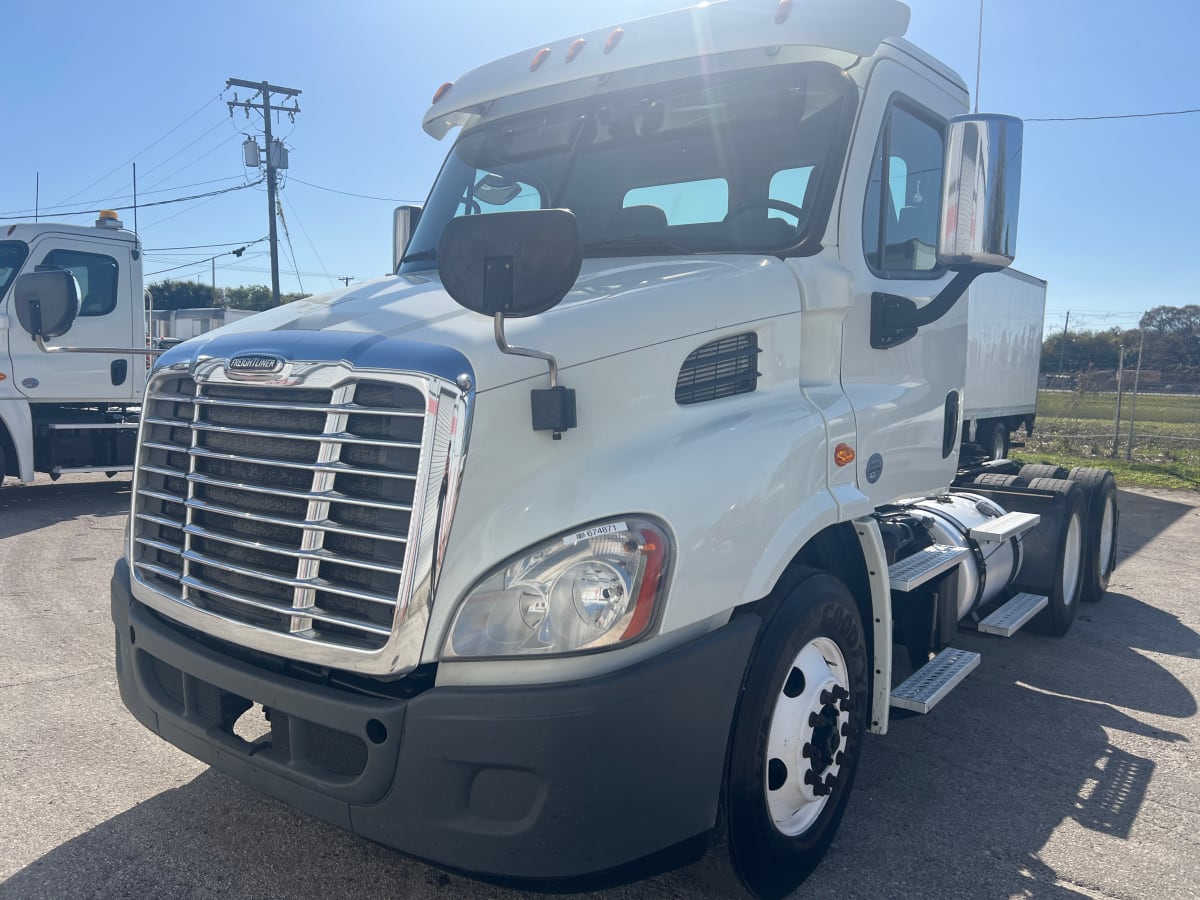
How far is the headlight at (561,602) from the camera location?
236cm

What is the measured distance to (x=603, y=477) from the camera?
2.49m

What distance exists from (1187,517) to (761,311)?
10.0 m

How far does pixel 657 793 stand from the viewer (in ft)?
7.93

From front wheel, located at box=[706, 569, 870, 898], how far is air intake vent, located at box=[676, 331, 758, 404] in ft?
2.05

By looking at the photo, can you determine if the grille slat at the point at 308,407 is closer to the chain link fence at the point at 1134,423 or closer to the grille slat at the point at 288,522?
the grille slat at the point at 288,522

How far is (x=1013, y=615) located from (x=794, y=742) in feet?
9.42

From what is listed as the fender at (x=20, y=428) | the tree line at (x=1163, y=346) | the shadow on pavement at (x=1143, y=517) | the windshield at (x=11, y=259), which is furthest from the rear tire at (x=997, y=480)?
the tree line at (x=1163, y=346)

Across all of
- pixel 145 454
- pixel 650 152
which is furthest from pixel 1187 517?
pixel 145 454

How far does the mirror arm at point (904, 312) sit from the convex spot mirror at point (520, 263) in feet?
5.56

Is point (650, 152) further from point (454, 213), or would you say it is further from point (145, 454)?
point (145, 454)

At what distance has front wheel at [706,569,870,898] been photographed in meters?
2.73

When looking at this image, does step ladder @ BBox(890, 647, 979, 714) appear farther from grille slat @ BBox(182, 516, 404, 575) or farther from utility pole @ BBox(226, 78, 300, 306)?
utility pole @ BBox(226, 78, 300, 306)

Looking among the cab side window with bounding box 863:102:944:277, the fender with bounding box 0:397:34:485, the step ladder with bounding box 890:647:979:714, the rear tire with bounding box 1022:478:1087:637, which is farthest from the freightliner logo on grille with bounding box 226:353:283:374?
the fender with bounding box 0:397:34:485

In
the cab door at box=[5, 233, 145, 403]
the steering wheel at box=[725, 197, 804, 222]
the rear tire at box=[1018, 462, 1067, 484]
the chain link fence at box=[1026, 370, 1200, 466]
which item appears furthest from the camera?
the chain link fence at box=[1026, 370, 1200, 466]
